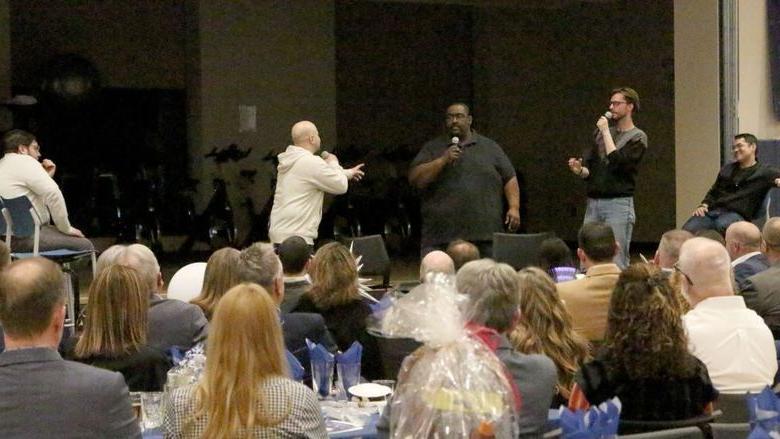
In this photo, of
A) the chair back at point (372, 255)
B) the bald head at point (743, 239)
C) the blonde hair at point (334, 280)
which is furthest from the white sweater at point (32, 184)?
the bald head at point (743, 239)

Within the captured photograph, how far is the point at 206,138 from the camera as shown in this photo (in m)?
15.3

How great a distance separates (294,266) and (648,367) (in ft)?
7.68

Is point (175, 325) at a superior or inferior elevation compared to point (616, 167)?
inferior

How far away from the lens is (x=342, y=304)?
202 inches

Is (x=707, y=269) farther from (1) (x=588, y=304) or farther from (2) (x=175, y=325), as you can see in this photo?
(2) (x=175, y=325)

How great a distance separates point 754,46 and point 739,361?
6.95 m

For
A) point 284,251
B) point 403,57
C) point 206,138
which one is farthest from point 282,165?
point 403,57

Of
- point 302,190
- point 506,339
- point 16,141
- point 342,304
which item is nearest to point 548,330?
point 506,339

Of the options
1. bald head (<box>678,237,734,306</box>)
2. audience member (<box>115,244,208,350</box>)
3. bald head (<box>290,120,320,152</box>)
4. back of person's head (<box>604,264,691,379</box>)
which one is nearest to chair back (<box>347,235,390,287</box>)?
bald head (<box>290,120,320,152</box>)

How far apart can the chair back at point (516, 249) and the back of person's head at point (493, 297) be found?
448 cm

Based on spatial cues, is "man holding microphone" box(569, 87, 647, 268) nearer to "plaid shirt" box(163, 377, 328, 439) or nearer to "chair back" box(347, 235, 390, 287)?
"chair back" box(347, 235, 390, 287)

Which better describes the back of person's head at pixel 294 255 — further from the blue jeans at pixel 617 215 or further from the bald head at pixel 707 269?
the blue jeans at pixel 617 215

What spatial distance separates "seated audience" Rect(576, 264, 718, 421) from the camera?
3.58 m

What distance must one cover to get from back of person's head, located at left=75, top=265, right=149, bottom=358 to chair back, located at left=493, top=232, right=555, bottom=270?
4280 millimetres
